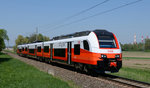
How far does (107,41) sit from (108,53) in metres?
1.14

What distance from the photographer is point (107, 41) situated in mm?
13312

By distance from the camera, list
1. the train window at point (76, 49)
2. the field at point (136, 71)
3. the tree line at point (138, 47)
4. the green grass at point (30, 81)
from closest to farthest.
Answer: the green grass at point (30, 81), the field at point (136, 71), the train window at point (76, 49), the tree line at point (138, 47)

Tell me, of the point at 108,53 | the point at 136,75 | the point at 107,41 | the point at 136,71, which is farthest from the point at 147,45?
the point at 108,53

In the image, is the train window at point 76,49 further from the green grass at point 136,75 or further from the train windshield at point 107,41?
the green grass at point 136,75

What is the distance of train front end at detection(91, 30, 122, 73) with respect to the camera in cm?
1240

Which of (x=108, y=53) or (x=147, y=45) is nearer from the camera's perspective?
(x=108, y=53)

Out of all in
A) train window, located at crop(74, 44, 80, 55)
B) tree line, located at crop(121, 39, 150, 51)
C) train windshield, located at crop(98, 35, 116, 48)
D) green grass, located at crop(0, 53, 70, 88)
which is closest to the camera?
green grass, located at crop(0, 53, 70, 88)

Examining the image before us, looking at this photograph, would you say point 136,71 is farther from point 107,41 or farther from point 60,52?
point 60,52

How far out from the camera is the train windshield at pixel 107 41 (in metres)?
13.0

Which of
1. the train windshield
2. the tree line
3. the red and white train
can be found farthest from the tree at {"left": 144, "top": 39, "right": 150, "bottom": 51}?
the train windshield

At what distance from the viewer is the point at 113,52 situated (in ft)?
42.0

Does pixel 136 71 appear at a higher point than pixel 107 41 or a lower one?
lower

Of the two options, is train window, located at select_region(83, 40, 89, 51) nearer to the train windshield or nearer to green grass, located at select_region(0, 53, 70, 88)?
the train windshield

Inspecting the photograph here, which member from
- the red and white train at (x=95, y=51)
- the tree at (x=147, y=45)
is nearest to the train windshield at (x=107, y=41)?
the red and white train at (x=95, y=51)
